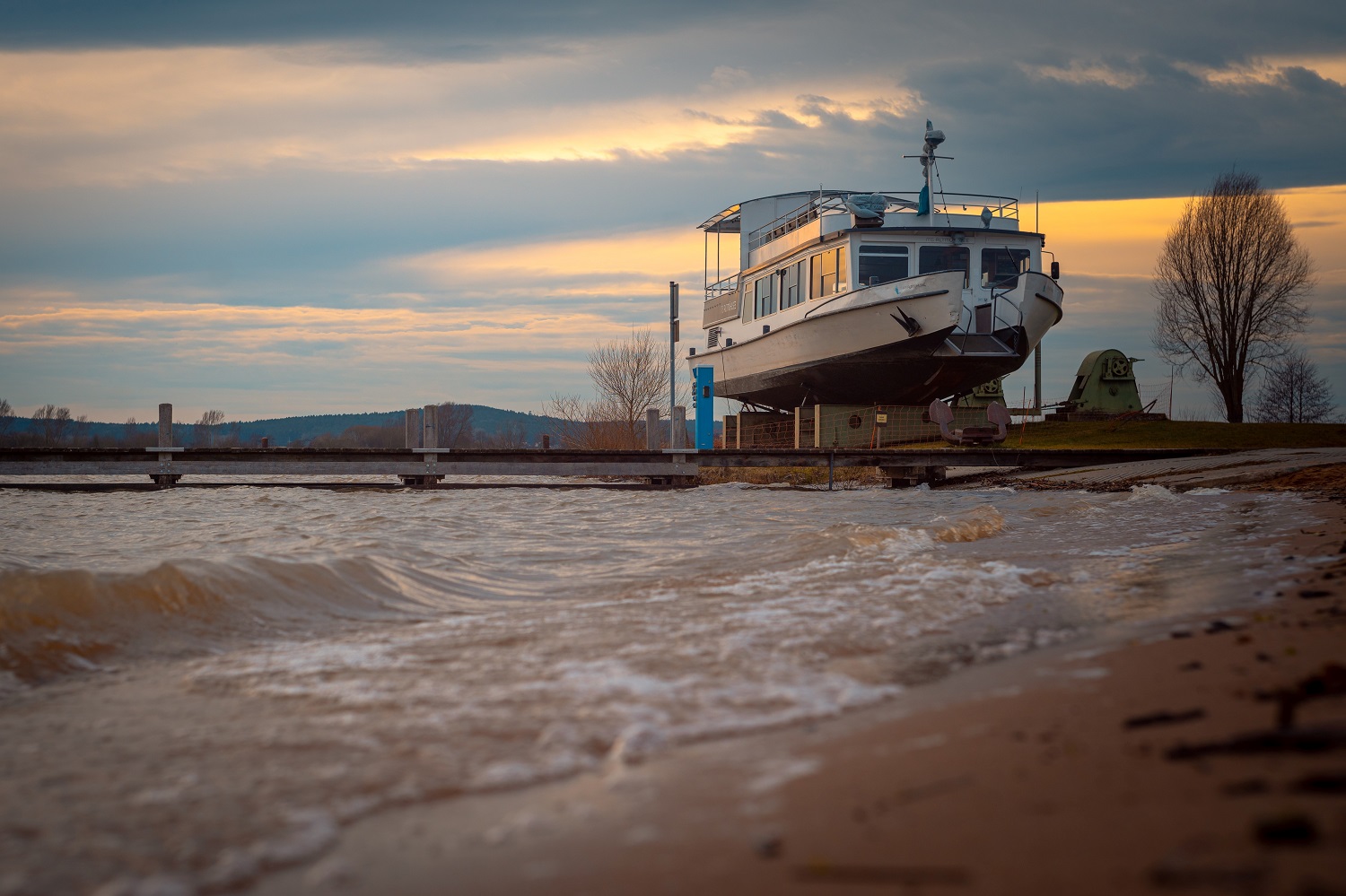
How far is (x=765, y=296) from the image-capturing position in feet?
85.4

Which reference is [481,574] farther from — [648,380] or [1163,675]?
[648,380]

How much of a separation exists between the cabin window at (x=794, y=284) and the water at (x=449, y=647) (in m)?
15.0

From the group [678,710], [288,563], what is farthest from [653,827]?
[288,563]

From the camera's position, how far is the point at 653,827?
1920 mm

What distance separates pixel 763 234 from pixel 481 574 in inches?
911

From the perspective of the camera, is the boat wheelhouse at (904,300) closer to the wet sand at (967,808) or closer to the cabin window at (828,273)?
the cabin window at (828,273)

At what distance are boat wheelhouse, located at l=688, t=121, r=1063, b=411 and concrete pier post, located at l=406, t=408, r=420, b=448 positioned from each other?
9405 mm

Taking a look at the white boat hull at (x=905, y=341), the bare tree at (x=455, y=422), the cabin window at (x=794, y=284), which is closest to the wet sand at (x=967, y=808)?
the white boat hull at (x=905, y=341)

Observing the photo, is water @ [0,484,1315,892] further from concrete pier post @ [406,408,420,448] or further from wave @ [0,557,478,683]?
concrete pier post @ [406,408,420,448]

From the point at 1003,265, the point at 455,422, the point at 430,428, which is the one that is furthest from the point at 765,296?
the point at 455,422

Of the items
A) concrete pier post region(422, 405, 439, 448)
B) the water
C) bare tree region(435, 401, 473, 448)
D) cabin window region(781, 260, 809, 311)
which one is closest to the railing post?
concrete pier post region(422, 405, 439, 448)

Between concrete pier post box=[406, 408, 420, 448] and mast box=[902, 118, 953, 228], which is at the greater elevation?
mast box=[902, 118, 953, 228]

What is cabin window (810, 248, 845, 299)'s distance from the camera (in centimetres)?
2159

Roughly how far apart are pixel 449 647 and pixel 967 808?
274 cm
